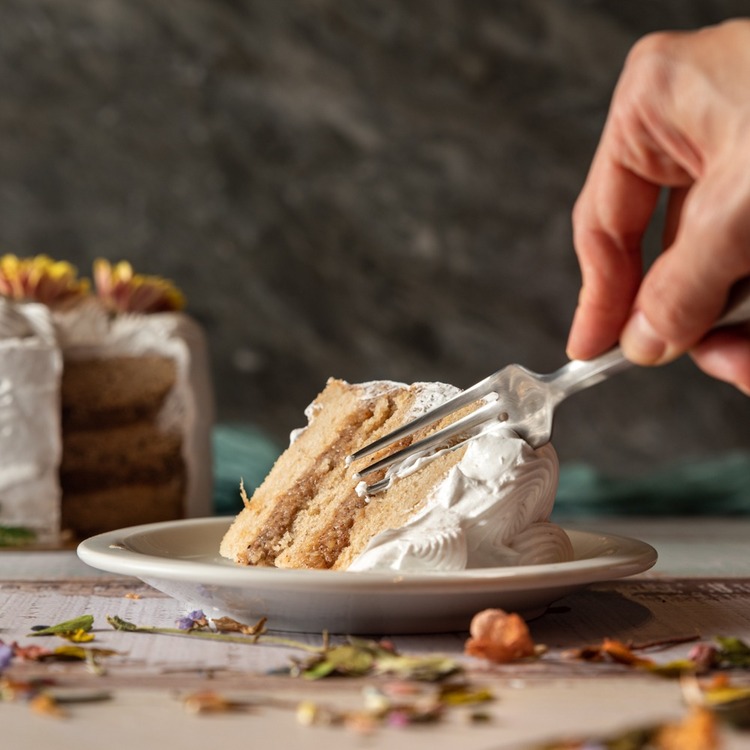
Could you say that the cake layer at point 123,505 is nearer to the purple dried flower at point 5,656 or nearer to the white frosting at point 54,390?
the white frosting at point 54,390

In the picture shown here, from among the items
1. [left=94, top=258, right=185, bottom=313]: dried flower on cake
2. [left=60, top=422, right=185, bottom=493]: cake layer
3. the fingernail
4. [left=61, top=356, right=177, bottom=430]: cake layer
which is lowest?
[left=60, top=422, right=185, bottom=493]: cake layer

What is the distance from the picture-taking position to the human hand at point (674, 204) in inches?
33.4

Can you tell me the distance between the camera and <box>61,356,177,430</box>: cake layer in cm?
222

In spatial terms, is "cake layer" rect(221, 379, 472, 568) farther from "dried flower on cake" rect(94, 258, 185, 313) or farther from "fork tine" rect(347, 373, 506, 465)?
"dried flower on cake" rect(94, 258, 185, 313)

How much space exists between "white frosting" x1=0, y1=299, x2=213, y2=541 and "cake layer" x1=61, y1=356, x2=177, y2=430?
2cm

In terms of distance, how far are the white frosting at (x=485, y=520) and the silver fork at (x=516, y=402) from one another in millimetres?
18

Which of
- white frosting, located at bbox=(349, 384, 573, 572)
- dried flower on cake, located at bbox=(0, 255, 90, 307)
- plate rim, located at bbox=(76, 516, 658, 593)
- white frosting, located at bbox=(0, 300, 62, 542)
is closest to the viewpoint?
plate rim, located at bbox=(76, 516, 658, 593)

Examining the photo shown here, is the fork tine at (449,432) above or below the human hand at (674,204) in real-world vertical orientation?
below

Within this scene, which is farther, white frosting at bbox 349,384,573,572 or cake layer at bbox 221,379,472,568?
cake layer at bbox 221,379,472,568

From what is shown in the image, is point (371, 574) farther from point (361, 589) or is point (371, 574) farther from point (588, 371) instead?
point (588, 371)

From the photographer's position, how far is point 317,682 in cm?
85

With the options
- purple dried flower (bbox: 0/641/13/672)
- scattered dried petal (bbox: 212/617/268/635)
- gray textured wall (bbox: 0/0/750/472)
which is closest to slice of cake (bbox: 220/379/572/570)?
scattered dried petal (bbox: 212/617/268/635)

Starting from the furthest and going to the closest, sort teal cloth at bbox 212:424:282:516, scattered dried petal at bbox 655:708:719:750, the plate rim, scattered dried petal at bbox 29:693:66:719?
teal cloth at bbox 212:424:282:516 → the plate rim → scattered dried petal at bbox 29:693:66:719 → scattered dried petal at bbox 655:708:719:750

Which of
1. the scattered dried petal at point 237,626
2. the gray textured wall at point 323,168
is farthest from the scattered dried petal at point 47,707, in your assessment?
the gray textured wall at point 323,168
